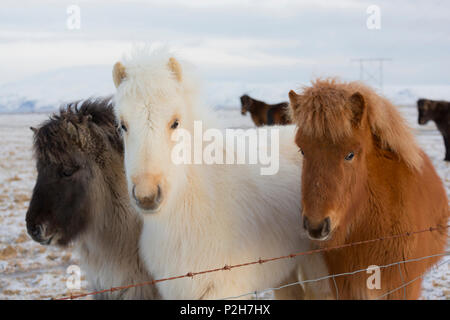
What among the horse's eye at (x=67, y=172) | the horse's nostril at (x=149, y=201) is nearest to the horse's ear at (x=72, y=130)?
the horse's eye at (x=67, y=172)

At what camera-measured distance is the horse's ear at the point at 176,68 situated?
2.95 meters

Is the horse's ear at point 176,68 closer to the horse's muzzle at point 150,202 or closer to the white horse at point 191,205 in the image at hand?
the white horse at point 191,205

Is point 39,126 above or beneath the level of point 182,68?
beneath

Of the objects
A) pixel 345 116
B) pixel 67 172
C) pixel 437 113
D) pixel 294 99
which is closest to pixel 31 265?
pixel 67 172

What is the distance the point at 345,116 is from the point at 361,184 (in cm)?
45

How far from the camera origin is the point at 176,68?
2951 millimetres

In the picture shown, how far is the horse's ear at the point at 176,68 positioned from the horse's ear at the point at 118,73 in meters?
0.33

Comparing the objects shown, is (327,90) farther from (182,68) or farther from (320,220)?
(182,68)

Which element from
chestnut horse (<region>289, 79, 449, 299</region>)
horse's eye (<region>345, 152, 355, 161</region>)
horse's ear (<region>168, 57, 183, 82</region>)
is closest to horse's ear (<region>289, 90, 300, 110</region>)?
chestnut horse (<region>289, 79, 449, 299</region>)

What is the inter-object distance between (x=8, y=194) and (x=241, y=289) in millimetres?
9886

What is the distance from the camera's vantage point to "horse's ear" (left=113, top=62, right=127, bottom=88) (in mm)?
2961

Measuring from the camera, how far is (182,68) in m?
3.04

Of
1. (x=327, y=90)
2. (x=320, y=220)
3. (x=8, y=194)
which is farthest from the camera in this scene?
(x=8, y=194)

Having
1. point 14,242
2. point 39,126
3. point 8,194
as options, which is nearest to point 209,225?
point 39,126
